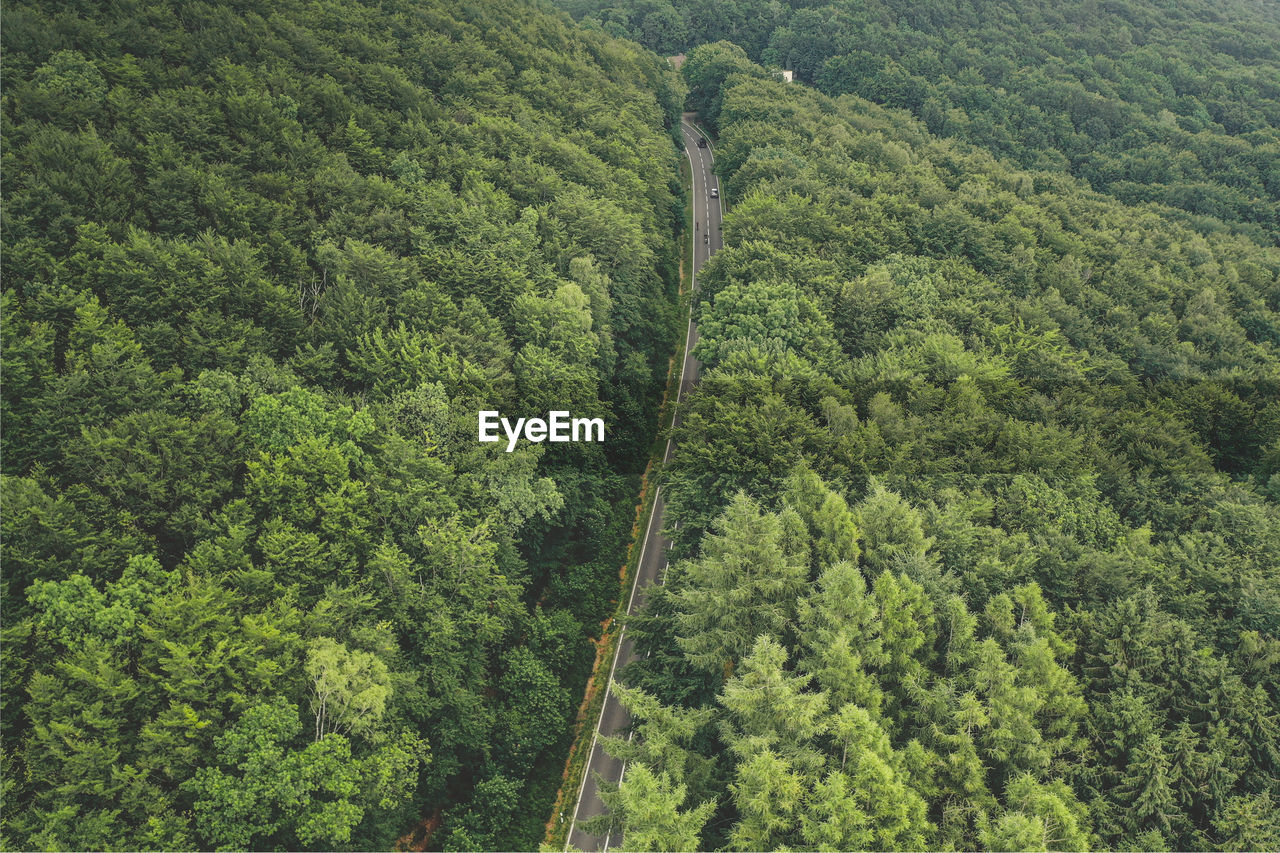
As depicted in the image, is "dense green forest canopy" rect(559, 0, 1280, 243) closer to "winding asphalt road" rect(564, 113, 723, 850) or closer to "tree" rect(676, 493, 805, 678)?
"winding asphalt road" rect(564, 113, 723, 850)

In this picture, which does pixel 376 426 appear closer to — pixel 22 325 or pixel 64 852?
pixel 22 325

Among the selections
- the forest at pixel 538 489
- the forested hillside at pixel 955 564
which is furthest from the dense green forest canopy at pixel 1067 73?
the forested hillside at pixel 955 564

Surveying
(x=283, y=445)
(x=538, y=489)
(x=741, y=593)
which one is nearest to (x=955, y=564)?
(x=741, y=593)

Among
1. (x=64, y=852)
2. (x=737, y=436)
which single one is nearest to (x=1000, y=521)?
(x=737, y=436)
